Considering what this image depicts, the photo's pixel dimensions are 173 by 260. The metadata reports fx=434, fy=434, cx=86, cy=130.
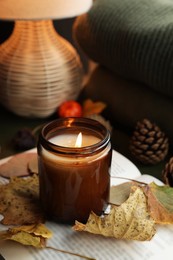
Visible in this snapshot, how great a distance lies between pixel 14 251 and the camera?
1.60 ft

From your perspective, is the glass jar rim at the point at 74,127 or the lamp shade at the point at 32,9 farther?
the lamp shade at the point at 32,9

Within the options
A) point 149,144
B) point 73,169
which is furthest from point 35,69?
point 73,169

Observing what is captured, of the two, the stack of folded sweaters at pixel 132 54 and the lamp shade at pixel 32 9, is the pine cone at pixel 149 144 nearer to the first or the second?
the stack of folded sweaters at pixel 132 54

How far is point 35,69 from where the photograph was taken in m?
0.81

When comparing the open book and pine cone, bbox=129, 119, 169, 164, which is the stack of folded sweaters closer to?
pine cone, bbox=129, 119, 169, 164

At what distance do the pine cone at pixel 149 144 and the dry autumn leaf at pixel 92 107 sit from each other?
15cm

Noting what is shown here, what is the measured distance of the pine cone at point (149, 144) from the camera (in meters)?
0.70

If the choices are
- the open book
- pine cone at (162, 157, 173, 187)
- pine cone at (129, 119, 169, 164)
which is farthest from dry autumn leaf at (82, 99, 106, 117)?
the open book

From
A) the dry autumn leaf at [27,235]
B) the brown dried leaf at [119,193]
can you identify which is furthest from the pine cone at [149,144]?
the dry autumn leaf at [27,235]

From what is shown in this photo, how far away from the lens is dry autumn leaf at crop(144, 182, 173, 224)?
1.68ft

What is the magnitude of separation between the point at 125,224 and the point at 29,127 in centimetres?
40

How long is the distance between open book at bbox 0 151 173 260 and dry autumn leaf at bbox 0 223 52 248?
0.5 inches


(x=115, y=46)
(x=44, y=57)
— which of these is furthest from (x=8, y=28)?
(x=115, y=46)

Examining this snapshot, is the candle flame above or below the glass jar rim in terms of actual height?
below
